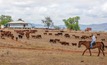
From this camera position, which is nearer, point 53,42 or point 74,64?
point 74,64

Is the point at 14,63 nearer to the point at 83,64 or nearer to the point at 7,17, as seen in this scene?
the point at 83,64

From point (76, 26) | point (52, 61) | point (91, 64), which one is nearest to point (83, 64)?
point (91, 64)

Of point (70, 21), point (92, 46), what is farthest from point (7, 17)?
point (92, 46)

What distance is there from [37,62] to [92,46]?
23.8 ft

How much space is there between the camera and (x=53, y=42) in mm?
49375

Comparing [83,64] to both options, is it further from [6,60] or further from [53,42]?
[53,42]

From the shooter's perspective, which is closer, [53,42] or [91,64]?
[91,64]

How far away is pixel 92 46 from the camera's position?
27578mm

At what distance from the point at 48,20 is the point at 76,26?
728 inches

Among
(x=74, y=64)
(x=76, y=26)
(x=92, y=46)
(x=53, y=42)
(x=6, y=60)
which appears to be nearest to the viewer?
(x=74, y=64)

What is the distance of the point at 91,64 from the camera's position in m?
22.0

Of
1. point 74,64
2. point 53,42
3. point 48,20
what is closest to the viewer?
point 74,64

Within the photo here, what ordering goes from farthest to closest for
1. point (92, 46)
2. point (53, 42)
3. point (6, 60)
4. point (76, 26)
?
point (76, 26) < point (53, 42) < point (92, 46) < point (6, 60)

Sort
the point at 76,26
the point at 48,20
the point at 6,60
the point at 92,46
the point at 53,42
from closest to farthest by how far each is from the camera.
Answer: the point at 6,60 < the point at 92,46 < the point at 53,42 < the point at 76,26 < the point at 48,20
